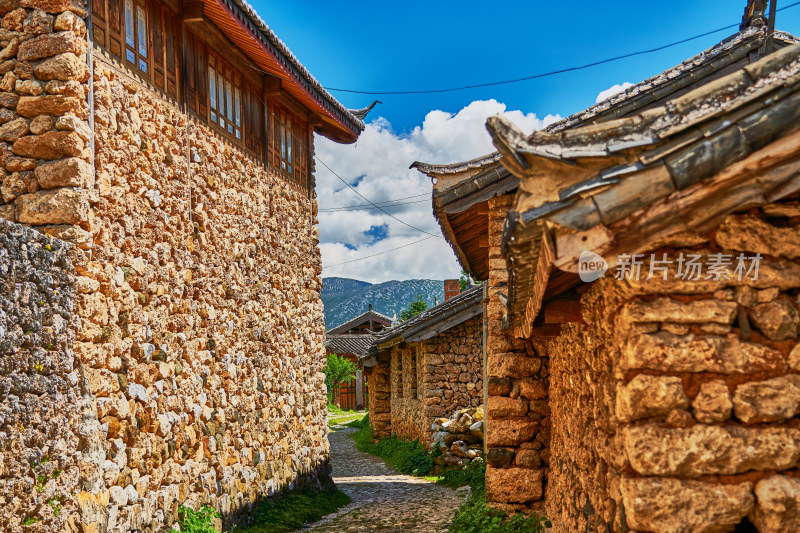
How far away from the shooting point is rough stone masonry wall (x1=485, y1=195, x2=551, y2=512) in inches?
243

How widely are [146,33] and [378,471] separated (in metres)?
10.6

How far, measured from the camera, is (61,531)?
4324 millimetres

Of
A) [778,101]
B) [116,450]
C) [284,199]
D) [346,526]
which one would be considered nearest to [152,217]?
[116,450]

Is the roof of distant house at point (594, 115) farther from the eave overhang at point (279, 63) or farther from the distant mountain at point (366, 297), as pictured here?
the distant mountain at point (366, 297)

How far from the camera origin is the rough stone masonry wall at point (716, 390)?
2.40 meters

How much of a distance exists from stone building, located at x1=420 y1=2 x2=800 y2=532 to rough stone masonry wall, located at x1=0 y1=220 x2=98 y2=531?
3035 millimetres

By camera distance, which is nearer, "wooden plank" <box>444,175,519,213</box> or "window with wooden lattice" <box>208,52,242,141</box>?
"wooden plank" <box>444,175,519,213</box>

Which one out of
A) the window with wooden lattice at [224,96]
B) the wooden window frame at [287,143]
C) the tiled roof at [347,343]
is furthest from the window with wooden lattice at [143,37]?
the tiled roof at [347,343]

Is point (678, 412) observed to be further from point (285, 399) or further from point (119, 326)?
point (285, 399)

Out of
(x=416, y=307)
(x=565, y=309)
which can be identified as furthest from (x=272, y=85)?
(x=416, y=307)

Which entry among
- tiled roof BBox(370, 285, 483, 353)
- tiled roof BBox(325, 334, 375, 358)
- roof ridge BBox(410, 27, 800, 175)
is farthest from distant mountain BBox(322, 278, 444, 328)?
roof ridge BBox(410, 27, 800, 175)

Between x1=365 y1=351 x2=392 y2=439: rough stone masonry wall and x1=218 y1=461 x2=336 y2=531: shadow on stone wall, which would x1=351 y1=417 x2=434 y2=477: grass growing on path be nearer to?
x1=365 y1=351 x2=392 y2=439: rough stone masonry wall

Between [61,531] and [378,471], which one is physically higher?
[61,531]

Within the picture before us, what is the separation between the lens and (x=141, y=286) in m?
5.85
